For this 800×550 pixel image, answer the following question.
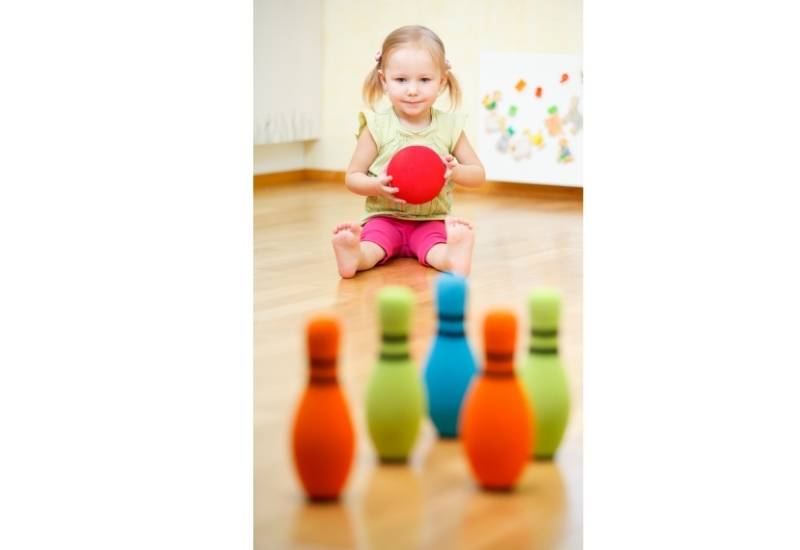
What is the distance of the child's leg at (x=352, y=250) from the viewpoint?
1782 millimetres

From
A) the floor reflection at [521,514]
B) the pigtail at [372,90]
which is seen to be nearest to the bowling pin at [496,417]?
the floor reflection at [521,514]

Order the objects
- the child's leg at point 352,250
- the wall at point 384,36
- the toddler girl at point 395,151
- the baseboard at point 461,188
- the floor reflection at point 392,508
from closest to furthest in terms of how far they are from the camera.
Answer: the floor reflection at point 392,508 → the wall at point 384,36 → the baseboard at point 461,188 → the toddler girl at point 395,151 → the child's leg at point 352,250

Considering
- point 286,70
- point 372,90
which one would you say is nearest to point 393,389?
point 286,70

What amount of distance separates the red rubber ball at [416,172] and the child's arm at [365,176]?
1 centimetres

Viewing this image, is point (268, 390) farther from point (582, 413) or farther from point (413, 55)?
point (413, 55)

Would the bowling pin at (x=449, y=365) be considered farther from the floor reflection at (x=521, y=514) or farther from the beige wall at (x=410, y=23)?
the beige wall at (x=410, y=23)

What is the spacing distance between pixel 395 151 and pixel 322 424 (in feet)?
2.64

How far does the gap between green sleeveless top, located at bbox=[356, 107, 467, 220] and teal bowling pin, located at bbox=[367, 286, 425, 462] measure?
2.00 ft

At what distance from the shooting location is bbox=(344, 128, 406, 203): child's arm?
1786mm

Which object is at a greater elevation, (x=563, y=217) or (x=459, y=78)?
(x=459, y=78)

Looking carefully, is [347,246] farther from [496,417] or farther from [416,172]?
[496,417]

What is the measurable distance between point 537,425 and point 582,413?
0.29 ft
